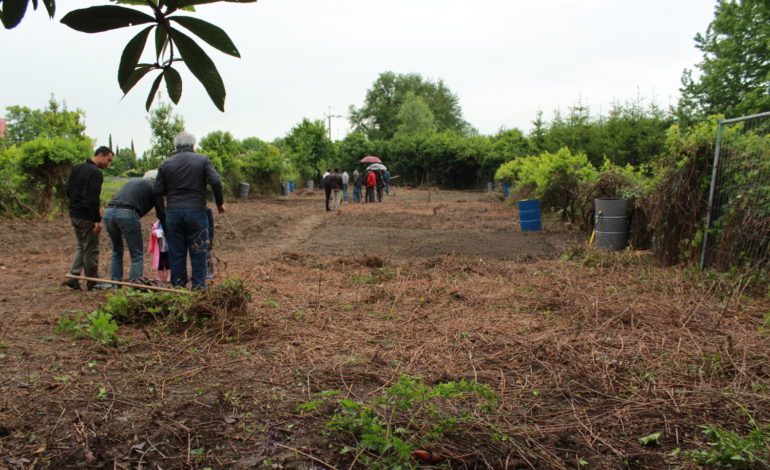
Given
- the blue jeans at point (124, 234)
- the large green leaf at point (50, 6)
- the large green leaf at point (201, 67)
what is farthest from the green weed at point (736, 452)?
the blue jeans at point (124, 234)

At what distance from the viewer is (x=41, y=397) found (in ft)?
9.50

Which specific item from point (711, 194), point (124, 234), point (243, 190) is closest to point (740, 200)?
point (711, 194)

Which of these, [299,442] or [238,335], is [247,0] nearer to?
[299,442]

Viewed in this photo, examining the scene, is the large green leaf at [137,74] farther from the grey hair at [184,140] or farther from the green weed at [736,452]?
the grey hair at [184,140]

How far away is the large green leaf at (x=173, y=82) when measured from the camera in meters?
1.19

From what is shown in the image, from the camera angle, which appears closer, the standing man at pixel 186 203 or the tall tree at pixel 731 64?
→ the standing man at pixel 186 203

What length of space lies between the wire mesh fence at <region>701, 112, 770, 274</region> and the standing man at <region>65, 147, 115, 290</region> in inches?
271

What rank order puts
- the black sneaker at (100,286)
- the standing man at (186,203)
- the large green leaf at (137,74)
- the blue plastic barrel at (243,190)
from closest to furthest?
the large green leaf at (137,74), the standing man at (186,203), the black sneaker at (100,286), the blue plastic barrel at (243,190)

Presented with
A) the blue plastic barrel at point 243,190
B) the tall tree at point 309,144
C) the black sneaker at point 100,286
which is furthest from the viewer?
the tall tree at point 309,144

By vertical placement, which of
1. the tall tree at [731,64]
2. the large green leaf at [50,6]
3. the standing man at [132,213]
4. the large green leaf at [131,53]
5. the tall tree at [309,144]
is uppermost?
the tall tree at [731,64]

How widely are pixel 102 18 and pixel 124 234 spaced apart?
16.4 feet

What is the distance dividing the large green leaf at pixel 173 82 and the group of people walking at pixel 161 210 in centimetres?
379

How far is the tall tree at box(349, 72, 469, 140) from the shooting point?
224 ft

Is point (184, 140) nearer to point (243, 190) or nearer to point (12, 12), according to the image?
point (12, 12)
